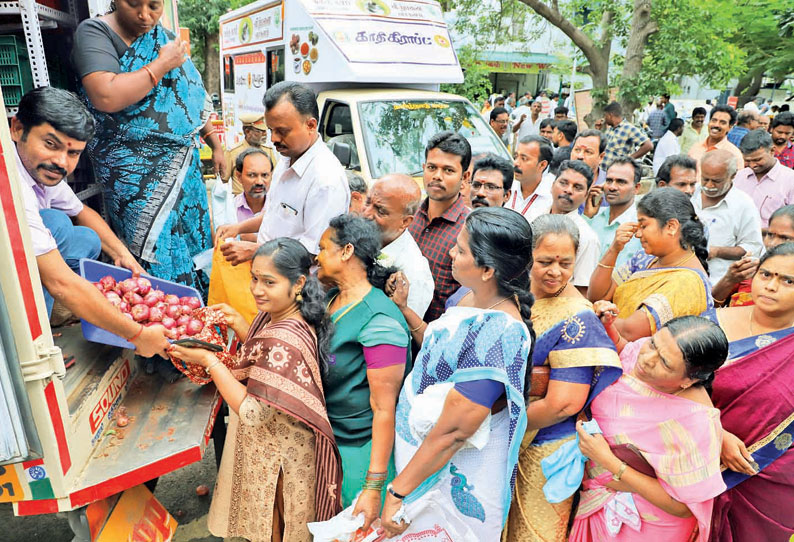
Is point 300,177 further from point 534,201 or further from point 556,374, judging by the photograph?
point 534,201

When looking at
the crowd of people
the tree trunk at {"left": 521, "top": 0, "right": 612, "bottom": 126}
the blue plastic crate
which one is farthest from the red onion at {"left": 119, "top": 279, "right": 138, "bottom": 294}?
the tree trunk at {"left": 521, "top": 0, "right": 612, "bottom": 126}

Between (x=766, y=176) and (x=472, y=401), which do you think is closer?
(x=472, y=401)

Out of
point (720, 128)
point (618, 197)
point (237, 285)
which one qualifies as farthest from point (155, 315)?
point (720, 128)

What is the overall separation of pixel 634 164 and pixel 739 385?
2.11 metres

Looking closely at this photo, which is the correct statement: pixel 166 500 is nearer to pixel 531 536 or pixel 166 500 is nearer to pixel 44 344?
pixel 44 344

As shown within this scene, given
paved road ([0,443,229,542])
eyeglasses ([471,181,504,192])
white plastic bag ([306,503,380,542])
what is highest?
eyeglasses ([471,181,504,192])

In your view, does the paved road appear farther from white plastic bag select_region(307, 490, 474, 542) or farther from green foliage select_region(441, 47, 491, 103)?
green foliage select_region(441, 47, 491, 103)

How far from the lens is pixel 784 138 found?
690 cm

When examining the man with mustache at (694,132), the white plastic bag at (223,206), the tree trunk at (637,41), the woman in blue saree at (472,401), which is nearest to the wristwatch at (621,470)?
the woman in blue saree at (472,401)

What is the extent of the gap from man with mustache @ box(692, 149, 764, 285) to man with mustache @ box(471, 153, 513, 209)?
1.59 m

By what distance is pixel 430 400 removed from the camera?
1.94 m

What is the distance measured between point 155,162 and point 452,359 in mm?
2064

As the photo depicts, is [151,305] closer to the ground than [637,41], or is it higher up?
closer to the ground

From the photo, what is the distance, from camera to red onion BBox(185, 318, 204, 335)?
2449mm
